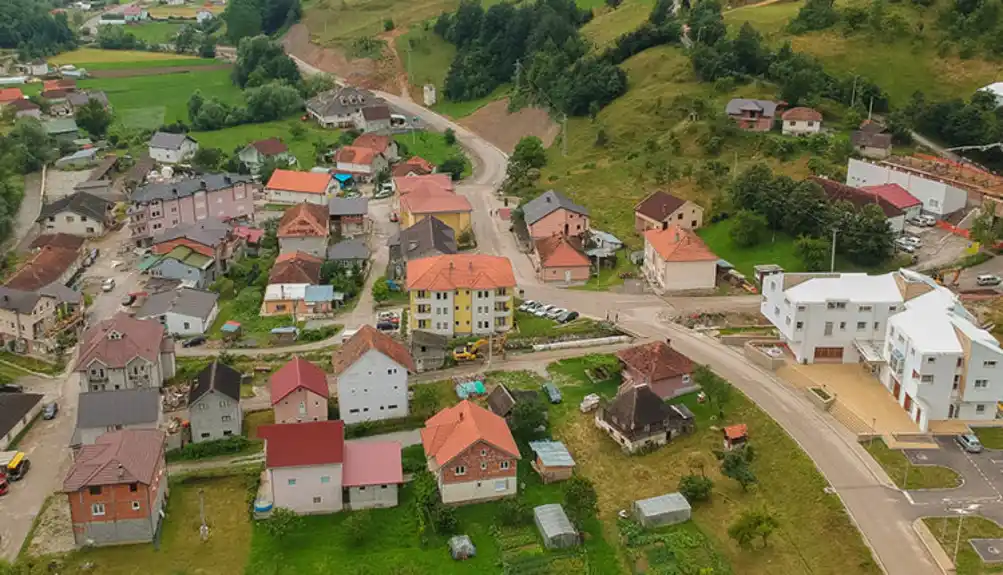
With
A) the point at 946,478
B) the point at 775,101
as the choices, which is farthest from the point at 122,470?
the point at 775,101

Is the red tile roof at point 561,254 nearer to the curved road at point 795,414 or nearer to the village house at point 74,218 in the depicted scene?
the curved road at point 795,414

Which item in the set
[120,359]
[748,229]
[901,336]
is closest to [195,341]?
[120,359]

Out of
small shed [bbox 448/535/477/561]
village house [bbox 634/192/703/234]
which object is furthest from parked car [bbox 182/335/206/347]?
village house [bbox 634/192/703/234]

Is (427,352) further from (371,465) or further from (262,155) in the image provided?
(262,155)

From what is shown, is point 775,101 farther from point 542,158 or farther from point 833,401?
point 833,401

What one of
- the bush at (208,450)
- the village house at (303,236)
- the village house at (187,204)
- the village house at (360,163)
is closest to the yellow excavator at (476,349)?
the bush at (208,450)

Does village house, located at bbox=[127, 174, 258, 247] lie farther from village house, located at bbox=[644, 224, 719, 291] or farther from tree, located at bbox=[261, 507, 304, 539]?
tree, located at bbox=[261, 507, 304, 539]
